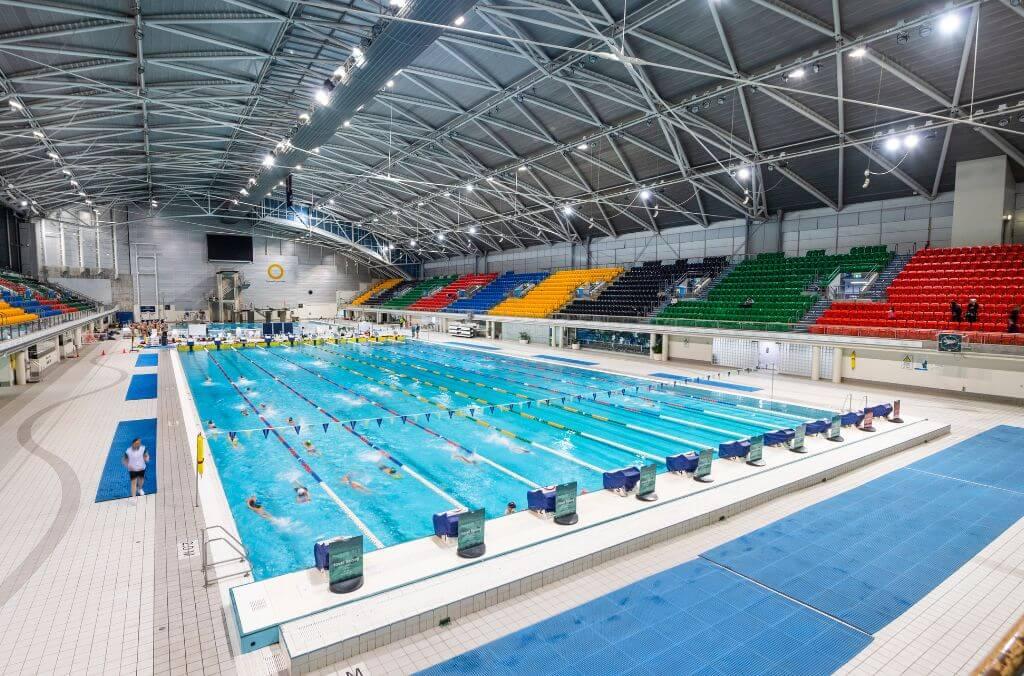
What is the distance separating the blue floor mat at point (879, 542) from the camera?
15.2 feet

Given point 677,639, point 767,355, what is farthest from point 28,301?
point 767,355

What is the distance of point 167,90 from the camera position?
1617 centimetres

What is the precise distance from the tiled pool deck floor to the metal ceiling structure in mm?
8231

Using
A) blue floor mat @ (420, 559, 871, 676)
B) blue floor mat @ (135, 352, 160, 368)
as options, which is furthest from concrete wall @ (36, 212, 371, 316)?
blue floor mat @ (420, 559, 871, 676)

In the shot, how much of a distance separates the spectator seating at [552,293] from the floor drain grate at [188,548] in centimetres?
2339

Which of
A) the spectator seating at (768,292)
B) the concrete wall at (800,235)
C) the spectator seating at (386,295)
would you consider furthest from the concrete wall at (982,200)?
the spectator seating at (386,295)

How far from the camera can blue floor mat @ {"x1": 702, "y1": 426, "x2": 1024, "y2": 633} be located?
15.2ft

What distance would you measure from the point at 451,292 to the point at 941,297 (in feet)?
103

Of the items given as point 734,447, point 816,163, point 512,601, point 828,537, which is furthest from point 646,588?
point 816,163

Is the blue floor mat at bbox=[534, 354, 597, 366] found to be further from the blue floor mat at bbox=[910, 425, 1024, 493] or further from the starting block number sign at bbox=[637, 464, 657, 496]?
the starting block number sign at bbox=[637, 464, 657, 496]

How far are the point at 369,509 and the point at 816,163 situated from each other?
19638 millimetres

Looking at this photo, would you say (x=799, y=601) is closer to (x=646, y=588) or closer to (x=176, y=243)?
(x=646, y=588)

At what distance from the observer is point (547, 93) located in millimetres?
16859

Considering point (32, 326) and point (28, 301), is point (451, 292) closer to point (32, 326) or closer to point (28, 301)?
point (28, 301)
